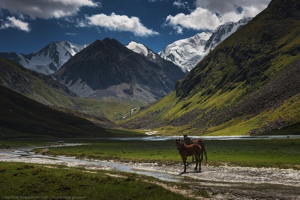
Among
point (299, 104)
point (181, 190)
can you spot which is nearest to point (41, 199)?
point (181, 190)

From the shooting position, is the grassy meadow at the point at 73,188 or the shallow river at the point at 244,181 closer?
the grassy meadow at the point at 73,188

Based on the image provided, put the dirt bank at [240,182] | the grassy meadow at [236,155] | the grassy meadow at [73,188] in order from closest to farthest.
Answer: the grassy meadow at [73,188] < the dirt bank at [240,182] < the grassy meadow at [236,155]

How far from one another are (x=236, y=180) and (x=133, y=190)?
1450 centimetres

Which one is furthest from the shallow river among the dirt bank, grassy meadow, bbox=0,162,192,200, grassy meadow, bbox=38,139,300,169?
grassy meadow, bbox=0,162,192,200

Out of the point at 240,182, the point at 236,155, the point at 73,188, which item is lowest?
the point at 240,182

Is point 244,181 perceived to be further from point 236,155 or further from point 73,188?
point 236,155

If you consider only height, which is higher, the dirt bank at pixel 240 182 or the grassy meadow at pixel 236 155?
the grassy meadow at pixel 236 155

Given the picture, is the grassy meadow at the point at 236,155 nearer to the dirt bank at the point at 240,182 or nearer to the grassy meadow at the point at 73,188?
the dirt bank at the point at 240,182

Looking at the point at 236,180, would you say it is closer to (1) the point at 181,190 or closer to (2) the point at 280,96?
(1) the point at 181,190

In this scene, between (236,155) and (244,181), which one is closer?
(244,181)

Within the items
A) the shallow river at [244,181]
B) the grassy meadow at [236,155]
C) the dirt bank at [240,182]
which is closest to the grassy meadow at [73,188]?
the dirt bank at [240,182]

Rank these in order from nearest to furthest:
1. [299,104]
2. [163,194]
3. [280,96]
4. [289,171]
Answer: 1. [163,194]
2. [289,171]
3. [299,104]
4. [280,96]

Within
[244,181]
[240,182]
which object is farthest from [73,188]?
[244,181]

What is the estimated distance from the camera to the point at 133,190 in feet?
86.3
